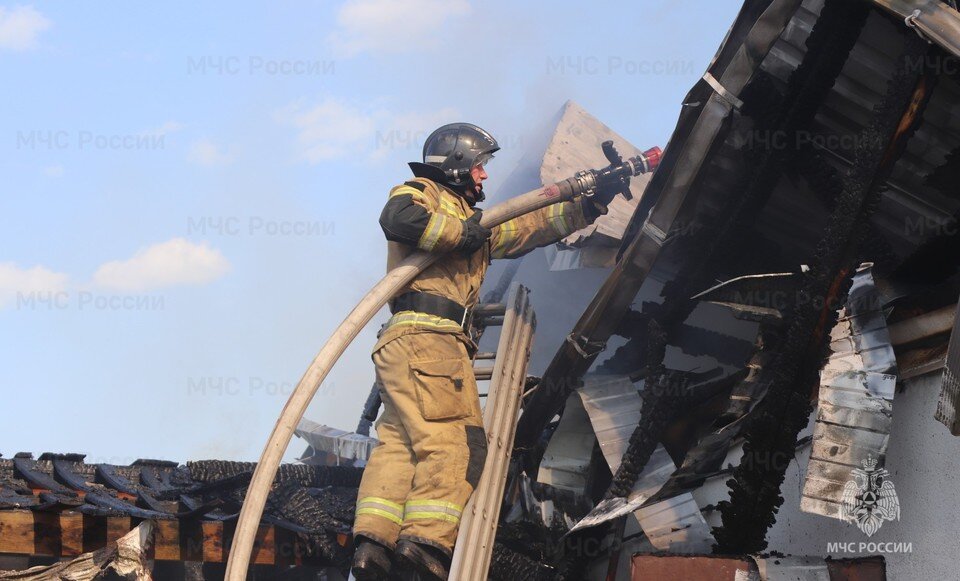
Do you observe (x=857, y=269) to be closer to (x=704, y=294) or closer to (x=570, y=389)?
(x=704, y=294)

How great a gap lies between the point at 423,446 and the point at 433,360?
45 cm

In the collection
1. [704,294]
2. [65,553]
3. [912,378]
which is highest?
[704,294]

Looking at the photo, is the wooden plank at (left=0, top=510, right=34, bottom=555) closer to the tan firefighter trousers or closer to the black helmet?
the tan firefighter trousers

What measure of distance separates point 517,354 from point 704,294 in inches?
57.0

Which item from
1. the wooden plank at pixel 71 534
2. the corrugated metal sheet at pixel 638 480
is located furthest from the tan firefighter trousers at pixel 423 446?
the wooden plank at pixel 71 534

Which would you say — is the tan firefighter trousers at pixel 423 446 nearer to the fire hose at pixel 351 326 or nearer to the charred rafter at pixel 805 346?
the fire hose at pixel 351 326

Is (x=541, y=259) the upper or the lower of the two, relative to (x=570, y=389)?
upper

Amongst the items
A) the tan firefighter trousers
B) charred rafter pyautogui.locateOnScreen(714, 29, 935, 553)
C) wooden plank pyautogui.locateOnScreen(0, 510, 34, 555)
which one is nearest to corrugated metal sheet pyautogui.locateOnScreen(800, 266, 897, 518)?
charred rafter pyautogui.locateOnScreen(714, 29, 935, 553)

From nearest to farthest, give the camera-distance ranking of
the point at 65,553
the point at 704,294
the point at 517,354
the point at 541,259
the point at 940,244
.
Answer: the point at 940,244
the point at 704,294
the point at 65,553
the point at 517,354
the point at 541,259

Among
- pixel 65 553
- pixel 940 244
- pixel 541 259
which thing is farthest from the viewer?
pixel 541 259

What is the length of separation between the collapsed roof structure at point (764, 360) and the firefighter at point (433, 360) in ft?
2.16

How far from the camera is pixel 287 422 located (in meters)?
4.71

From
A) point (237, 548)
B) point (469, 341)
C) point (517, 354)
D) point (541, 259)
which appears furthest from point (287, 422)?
point (541, 259)

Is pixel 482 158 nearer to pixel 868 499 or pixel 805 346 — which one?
pixel 805 346
